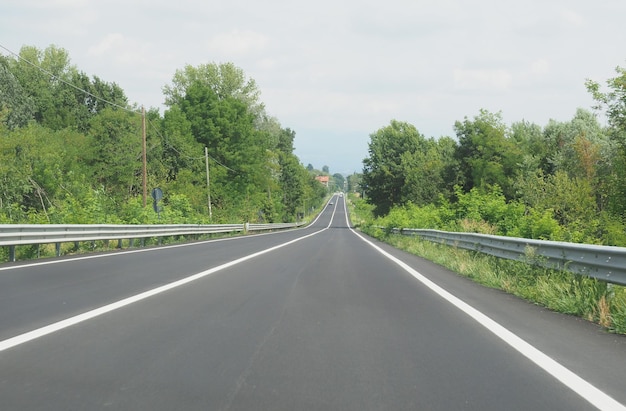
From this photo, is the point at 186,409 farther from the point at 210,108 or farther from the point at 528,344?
the point at 210,108

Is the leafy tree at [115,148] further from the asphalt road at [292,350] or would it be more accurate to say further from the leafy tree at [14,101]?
the asphalt road at [292,350]

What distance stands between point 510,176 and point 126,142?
46.6 m

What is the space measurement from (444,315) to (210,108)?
211 ft

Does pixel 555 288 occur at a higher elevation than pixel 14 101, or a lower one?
lower

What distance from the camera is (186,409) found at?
11.2 ft

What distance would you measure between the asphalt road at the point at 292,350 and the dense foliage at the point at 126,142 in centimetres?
2634

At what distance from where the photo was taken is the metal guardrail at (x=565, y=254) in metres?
7.06

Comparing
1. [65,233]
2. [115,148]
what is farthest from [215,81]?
[65,233]

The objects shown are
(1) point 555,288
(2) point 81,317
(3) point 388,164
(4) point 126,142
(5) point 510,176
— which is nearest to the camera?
(2) point 81,317

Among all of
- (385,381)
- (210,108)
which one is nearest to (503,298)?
(385,381)

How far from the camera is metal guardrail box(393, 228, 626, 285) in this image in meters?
7.06

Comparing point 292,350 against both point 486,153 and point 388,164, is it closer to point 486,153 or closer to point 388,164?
point 486,153

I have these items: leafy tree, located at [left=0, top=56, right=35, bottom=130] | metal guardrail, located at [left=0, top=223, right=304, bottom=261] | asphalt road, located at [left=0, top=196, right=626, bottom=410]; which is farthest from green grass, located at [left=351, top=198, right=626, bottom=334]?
leafy tree, located at [left=0, top=56, right=35, bottom=130]

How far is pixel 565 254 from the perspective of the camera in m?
8.75
